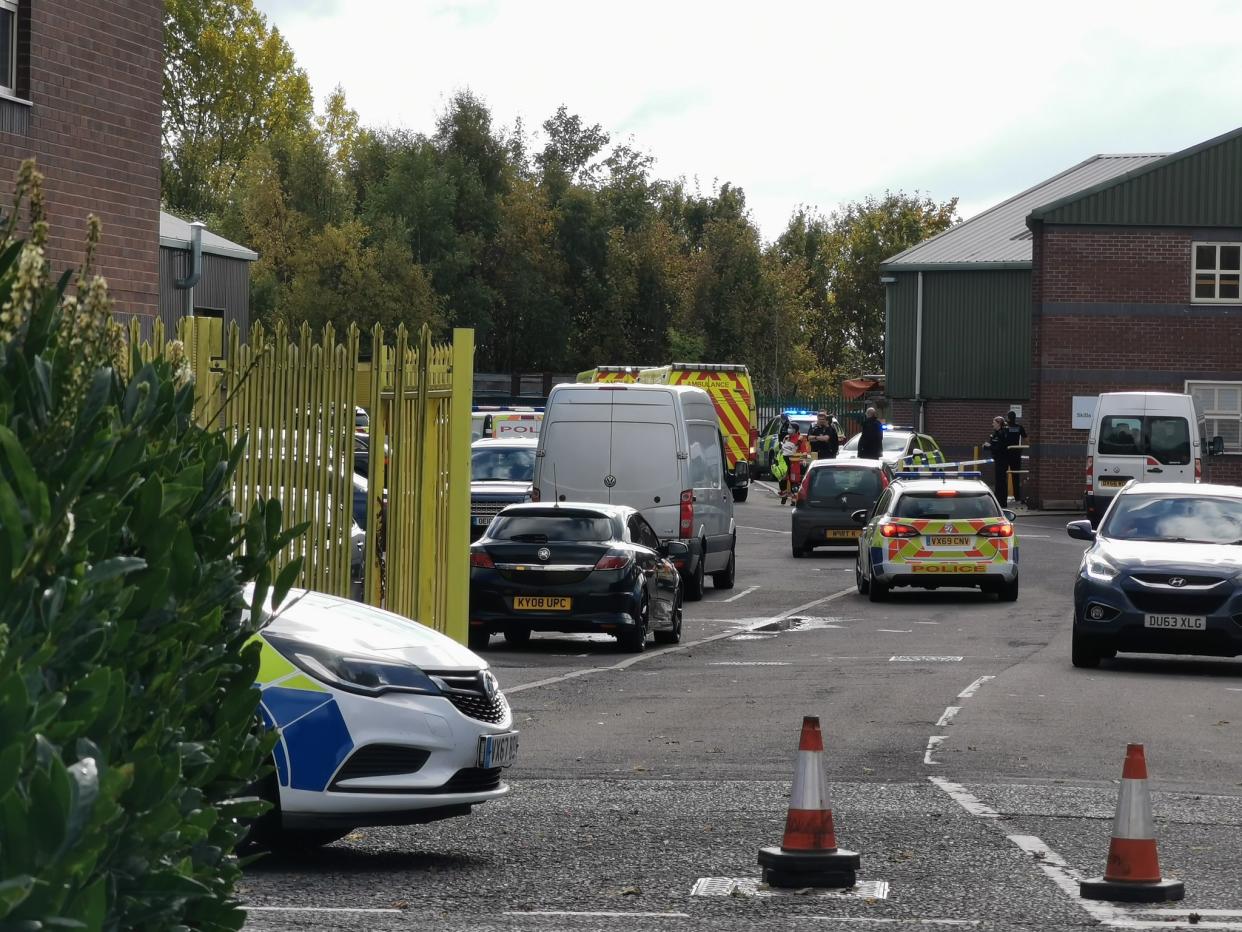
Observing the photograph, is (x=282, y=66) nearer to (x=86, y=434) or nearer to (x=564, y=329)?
(x=564, y=329)

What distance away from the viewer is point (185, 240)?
34344 millimetres

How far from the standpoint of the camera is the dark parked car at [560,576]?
749 inches

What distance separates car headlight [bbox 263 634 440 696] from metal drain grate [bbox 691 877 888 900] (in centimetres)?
142

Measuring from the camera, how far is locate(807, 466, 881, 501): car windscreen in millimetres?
31969

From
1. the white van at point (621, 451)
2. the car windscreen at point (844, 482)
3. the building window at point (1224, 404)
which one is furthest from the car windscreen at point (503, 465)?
the building window at point (1224, 404)

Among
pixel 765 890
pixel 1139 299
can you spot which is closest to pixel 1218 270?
pixel 1139 299

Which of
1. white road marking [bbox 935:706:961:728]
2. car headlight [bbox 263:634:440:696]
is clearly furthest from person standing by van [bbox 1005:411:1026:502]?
car headlight [bbox 263:634:440:696]

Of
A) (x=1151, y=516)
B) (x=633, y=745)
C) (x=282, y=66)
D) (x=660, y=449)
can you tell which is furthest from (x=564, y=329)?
(x=633, y=745)

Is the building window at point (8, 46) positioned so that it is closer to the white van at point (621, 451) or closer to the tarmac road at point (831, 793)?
the tarmac road at point (831, 793)

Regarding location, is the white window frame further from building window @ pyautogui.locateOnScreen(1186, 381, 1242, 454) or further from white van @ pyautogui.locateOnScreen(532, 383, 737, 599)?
white van @ pyautogui.locateOnScreen(532, 383, 737, 599)

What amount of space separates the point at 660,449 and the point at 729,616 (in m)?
2.05

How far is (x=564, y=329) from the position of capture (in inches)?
3196

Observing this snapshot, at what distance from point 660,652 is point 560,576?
4.21ft

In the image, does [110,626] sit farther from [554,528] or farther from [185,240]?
[185,240]
